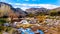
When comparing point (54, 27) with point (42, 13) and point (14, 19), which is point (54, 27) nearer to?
point (42, 13)

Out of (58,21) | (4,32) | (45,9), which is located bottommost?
(4,32)

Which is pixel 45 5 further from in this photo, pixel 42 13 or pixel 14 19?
pixel 14 19

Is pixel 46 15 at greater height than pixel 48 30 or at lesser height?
greater

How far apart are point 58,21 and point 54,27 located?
0.08 meters

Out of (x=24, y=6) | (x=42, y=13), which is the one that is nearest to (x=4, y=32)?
(x=24, y=6)

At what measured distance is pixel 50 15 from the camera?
4.31ft

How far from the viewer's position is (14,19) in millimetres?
1308

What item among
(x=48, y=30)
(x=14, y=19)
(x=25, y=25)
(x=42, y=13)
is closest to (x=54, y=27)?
(x=48, y=30)

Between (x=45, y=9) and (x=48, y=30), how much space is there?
0.23m

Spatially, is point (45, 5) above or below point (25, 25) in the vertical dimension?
above

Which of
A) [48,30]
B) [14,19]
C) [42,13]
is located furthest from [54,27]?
A: [14,19]

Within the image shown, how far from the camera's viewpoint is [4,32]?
1.27 metres

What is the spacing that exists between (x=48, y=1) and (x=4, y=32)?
0.57 metres

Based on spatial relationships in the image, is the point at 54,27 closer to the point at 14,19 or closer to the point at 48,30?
the point at 48,30
